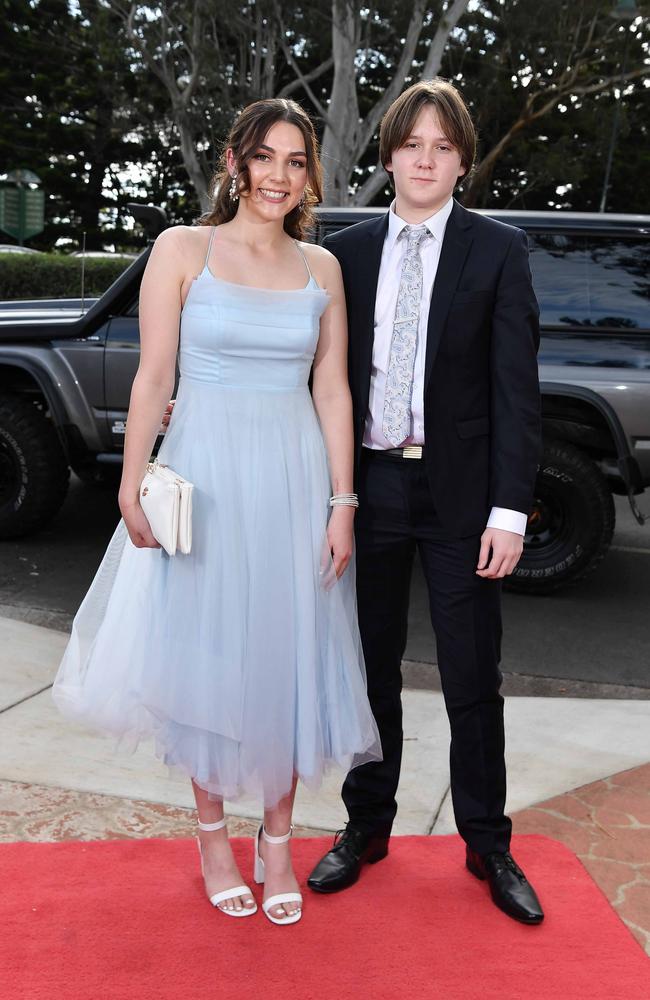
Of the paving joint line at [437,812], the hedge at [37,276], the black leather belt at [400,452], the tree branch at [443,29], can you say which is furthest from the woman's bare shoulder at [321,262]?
the hedge at [37,276]

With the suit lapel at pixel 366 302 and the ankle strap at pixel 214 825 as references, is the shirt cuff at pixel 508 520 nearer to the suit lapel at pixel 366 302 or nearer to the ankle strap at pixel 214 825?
the suit lapel at pixel 366 302

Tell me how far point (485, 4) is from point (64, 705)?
23095 millimetres

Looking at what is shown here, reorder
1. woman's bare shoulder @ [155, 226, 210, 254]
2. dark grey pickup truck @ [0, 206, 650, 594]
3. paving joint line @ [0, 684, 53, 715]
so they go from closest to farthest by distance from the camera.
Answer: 1. woman's bare shoulder @ [155, 226, 210, 254]
2. paving joint line @ [0, 684, 53, 715]
3. dark grey pickup truck @ [0, 206, 650, 594]

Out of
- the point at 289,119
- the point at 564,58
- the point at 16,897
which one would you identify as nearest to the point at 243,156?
the point at 289,119

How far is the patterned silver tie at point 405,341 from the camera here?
9.23ft

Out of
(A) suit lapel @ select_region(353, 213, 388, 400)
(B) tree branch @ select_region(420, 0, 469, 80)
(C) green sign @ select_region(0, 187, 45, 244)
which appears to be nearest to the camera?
(A) suit lapel @ select_region(353, 213, 388, 400)

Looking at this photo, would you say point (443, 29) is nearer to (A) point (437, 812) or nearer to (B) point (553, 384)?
(B) point (553, 384)

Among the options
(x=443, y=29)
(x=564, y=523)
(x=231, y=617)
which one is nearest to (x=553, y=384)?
(x=564, y=523)

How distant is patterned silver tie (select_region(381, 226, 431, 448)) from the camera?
9.23 ft

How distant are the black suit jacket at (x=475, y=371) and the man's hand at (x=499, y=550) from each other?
6 cm

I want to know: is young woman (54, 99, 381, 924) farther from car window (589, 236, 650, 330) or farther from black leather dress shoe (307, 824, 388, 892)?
car window (589, 236, 650, 330)

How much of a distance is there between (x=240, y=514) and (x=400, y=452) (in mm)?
467

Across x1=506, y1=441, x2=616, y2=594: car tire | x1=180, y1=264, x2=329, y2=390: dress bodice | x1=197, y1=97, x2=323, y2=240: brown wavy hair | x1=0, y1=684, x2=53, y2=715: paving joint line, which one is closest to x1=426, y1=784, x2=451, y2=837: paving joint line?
x1=180, y1=264, x2=329, y2=390: dress bodice

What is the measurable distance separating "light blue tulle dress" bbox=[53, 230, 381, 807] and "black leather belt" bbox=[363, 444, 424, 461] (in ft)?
0.63
